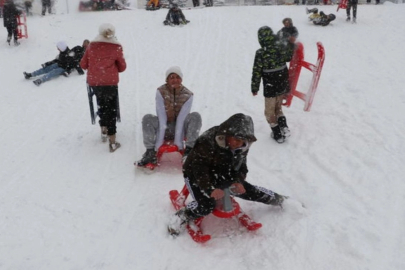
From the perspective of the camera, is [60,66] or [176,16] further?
[176,16]

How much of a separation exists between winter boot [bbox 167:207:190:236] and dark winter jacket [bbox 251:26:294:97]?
2.38 meters

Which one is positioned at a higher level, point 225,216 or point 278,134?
point 278,134

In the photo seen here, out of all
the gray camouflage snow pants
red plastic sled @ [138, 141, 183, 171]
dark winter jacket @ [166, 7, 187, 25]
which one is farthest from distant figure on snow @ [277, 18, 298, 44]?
dark winter jacket @ [166, 7, 187, 25]

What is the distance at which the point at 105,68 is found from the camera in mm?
A: 5305

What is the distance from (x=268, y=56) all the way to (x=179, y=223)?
8.98 feet

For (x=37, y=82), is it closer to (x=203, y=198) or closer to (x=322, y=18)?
(x=203, y=198)

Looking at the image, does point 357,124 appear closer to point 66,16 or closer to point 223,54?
point 223,54

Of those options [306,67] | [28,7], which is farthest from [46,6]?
[306,67]

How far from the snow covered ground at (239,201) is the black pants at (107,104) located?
0.46 metres

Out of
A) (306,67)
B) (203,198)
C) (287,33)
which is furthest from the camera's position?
(287,33)

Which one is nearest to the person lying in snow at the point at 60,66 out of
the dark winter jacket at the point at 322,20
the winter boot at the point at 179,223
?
the winter boot at the point at 179,223

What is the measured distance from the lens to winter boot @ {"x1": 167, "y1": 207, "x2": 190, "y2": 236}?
3.74 meters

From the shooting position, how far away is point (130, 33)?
14.3 metres

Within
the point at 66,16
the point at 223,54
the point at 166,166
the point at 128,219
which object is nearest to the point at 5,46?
the point at 66,16
